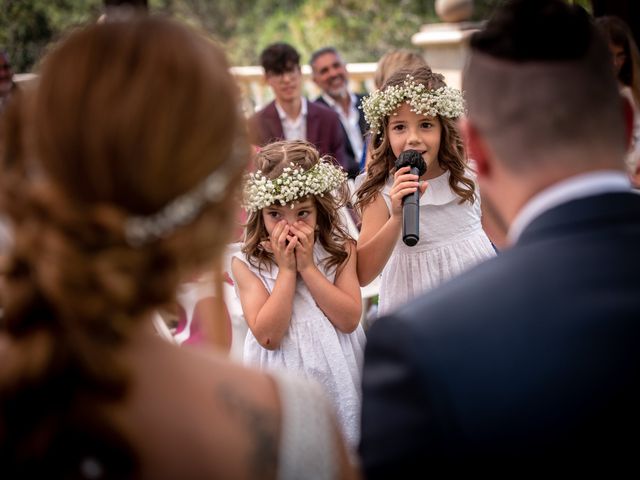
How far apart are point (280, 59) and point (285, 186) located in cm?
443

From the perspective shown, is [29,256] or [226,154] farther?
[226,154]

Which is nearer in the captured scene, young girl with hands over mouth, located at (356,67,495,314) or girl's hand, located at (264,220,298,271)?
girl's hand, located at (264,220,298,271)

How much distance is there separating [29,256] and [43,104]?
25 cm

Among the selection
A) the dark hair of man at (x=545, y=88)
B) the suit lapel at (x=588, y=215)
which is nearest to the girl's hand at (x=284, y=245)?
the dark hair of man at (x=545, y=88)

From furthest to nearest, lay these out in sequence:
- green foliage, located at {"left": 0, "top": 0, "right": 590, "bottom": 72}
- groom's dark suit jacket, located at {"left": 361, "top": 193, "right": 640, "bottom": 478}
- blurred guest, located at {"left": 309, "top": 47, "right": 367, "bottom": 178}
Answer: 1. green foliage, located at {"left": 0, "top": 0, "right": 590, "bottom": 72}
2. blurred guest, located at {"left": 309, "top": 47, "right": 367, "bottom": 178}
3. groom's dark suit jacket, located at {"left": 361, "top": 193, "right": 640, "bottom": 478}

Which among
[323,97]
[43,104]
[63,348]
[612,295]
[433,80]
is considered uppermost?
[43,104]

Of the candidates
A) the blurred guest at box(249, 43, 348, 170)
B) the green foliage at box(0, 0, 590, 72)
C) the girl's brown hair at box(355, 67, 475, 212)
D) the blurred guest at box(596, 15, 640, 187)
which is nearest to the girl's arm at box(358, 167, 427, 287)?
the girl's brown hair at box(355, 67, 475, 212)

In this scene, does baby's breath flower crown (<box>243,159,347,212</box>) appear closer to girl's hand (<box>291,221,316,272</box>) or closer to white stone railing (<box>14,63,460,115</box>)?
girl's hand (<box>291,221,316,272</box>)

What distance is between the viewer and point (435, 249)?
3.88m

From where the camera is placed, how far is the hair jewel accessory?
52.4 inches

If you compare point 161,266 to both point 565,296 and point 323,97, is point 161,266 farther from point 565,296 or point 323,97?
point 323,97

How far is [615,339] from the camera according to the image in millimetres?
1449

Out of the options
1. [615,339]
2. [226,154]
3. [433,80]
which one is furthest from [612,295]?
[433,80]

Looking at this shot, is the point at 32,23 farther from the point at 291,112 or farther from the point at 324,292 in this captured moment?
the point at 324,292
